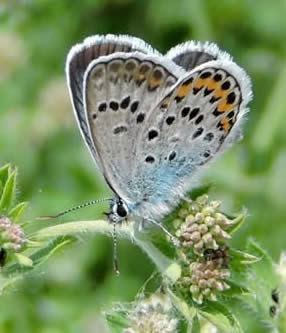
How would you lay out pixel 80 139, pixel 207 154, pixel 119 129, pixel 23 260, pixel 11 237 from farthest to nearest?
pixel 80 139 < pixel 207 154 < pixel 119 129 < pixel 11 237 < pixel 23 260

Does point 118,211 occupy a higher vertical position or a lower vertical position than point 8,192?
lower

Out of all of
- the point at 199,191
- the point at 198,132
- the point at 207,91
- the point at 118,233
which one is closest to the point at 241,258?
the point at 199,191

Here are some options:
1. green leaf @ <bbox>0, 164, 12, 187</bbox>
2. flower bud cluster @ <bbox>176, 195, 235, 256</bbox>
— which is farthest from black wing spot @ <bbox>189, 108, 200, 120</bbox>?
green leaf @ <bbox>0, 164, 12, 187</bbox>

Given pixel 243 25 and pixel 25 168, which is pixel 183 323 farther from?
pixel 243 25

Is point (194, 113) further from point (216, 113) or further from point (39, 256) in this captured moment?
point (39, 256)

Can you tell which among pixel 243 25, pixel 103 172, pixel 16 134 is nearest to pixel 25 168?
pixel 16 134

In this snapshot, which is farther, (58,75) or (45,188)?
(58,75)

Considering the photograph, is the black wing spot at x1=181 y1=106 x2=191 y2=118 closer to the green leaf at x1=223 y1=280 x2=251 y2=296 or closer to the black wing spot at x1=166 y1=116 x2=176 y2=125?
the black wing spot at x1=166 y1=116 x2=176 y2=125
